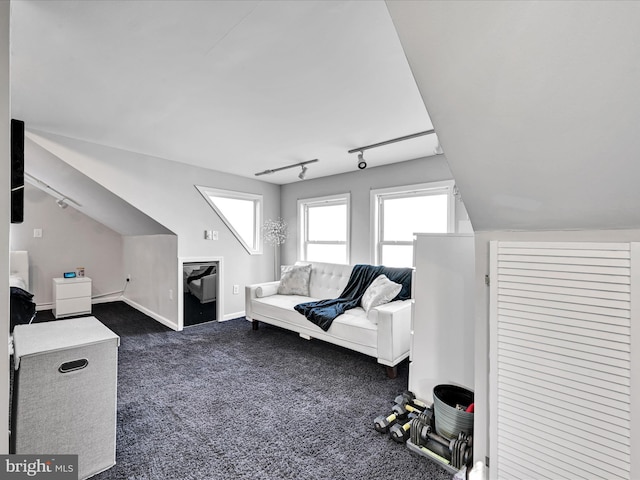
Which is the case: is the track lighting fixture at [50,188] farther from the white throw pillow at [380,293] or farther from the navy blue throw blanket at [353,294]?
the white throw pillow at [380,293]

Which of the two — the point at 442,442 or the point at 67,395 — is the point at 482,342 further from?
the point at 67,395

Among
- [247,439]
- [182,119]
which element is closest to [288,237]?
[182,119]

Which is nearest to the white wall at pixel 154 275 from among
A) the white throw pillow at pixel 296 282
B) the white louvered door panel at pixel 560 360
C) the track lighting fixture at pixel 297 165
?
the white throw pillow at pixel 296 282

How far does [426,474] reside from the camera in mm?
1569

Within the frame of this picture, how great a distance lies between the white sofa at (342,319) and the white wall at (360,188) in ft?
1.68

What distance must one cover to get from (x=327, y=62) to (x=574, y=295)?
1.68 metres

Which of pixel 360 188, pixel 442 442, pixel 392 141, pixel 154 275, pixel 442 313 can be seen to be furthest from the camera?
pixel 154 275

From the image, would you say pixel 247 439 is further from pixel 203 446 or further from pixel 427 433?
pixel 427 433

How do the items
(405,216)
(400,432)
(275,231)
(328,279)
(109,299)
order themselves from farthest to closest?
(109,299) → (275,231) → (328,279) → (405,216) → (400,432)

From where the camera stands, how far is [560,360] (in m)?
1.19

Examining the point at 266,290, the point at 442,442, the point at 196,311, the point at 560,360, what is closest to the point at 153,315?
the point at 196,311

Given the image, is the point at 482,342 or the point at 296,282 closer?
the point at 482,342

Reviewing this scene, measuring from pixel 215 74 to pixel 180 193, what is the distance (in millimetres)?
2453

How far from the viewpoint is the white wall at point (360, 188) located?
3547 millimetres
